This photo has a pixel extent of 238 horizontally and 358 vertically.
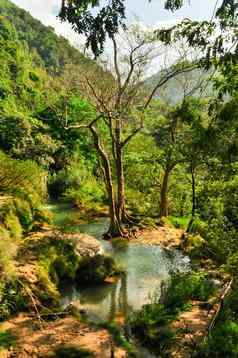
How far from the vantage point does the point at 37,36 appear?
336 ft

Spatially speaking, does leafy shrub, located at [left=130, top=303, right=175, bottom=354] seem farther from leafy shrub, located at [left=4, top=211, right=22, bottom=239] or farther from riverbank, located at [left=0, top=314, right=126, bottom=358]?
leafy shrub, located at [left=4, top=211, right=22, bottom=239]

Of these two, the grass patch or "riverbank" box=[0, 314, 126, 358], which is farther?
the grass patch

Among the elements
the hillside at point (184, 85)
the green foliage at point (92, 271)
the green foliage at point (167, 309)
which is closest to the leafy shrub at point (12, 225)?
the green foliage at point (92, 271)

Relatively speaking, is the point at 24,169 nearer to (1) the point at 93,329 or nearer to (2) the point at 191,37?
(1) the point at 93,329

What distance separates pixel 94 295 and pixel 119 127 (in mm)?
8298

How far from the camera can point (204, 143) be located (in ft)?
27.9

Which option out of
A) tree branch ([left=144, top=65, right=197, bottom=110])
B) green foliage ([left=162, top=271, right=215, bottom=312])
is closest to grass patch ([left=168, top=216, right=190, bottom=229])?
tree branch ([left=144, top=65, right=197, bottom=110])

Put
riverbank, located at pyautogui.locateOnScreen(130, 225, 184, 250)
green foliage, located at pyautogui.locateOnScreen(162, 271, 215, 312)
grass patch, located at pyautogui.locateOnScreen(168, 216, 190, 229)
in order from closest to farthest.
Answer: green foliage, located at pyautogui.locateOnScreen(162, 271, 215, 312) → riverbank, located at pyautogui.locateOnScreen(130, 225, 184, 250) → grass patch, located at pyautogui.locateOnScreen(168, 216, 190, 229)

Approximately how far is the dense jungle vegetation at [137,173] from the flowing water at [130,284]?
1.68 ft

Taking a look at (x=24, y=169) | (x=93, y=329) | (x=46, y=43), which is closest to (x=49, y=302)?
(x=93, y=329)

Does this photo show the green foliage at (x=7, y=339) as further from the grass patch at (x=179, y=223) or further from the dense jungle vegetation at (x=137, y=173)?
the grass patch at (x=179, y=223)

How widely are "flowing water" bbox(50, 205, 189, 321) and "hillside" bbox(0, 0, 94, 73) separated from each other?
78138mm

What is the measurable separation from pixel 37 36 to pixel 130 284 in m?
101

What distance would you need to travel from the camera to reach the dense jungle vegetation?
7.56m
